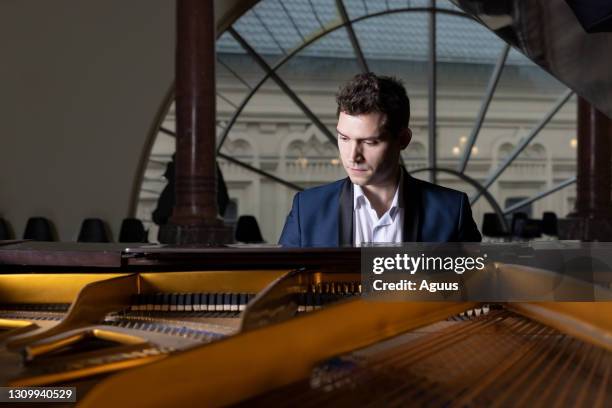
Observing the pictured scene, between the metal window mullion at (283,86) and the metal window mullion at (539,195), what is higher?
the metal window mullion at (283,86)

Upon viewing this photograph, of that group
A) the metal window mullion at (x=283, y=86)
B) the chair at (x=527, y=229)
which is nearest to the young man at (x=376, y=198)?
the chair at (x=527, y=229)

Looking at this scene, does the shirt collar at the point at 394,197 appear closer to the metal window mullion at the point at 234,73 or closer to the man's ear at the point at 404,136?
the man's ear at the point at 404,136

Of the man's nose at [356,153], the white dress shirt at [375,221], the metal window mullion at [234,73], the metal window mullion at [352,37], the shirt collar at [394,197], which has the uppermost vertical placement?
the metal window mullion at [352,37]

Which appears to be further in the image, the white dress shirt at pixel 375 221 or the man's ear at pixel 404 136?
the white dress shirt at pixel 375 221

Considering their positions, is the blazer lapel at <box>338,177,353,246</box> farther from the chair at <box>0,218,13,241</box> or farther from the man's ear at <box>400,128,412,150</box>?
the chair at <box>0,218,13,241</box>

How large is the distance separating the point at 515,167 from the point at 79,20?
26.2ft

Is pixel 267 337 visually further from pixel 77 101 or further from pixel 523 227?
pixel 523 227

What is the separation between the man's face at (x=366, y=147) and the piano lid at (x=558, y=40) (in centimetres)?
61

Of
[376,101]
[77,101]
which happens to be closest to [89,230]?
[77,101]

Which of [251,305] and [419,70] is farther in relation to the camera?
[419,70]

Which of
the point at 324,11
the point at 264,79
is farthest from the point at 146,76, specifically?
the point at 324,11

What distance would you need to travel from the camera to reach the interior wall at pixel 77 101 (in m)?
9.07

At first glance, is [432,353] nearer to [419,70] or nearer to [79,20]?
[79,20]

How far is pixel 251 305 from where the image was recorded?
1.36 m
